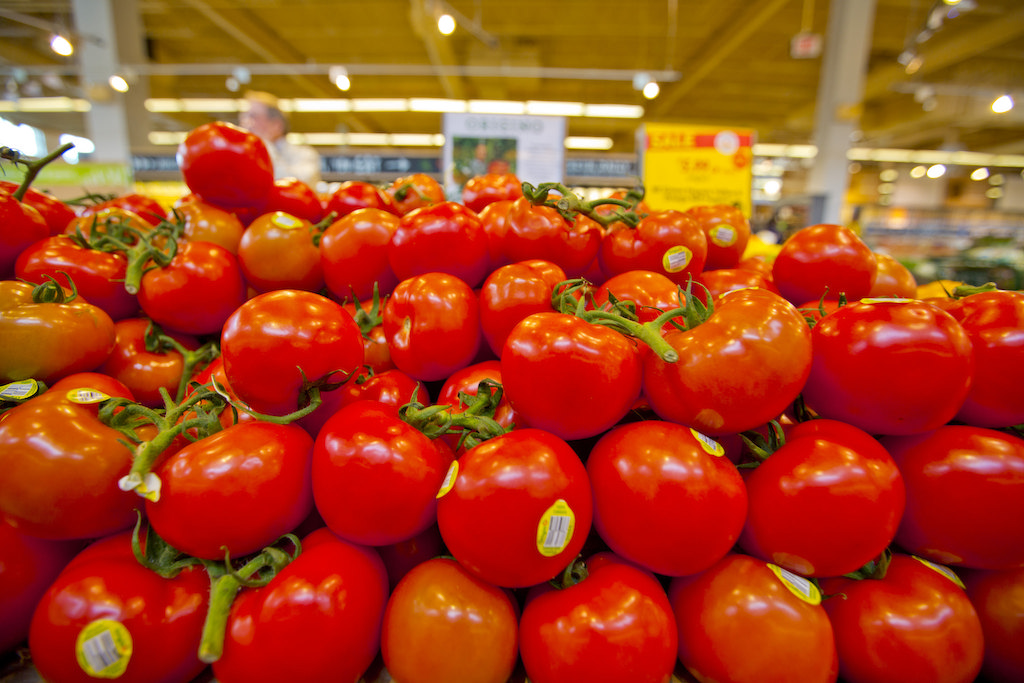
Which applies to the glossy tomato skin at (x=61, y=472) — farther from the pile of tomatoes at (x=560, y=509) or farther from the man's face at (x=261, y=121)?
the man's face at (x=261, y=121)

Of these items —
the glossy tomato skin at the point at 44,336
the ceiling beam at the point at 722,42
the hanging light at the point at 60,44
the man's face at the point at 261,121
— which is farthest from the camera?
the ceiling beam at the point at 722,42

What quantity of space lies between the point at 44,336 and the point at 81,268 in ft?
1.02

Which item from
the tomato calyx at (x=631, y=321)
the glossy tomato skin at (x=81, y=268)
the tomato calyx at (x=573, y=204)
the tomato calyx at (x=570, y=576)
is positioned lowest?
the tomato calyx at (x=570, y=576)

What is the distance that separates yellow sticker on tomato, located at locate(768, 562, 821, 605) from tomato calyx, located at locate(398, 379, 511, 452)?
0.52 m

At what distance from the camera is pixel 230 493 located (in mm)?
785

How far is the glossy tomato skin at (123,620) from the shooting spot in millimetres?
744

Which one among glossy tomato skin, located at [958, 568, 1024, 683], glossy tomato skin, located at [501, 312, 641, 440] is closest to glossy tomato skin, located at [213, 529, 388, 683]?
glossy tomato skin, located at [501, 312, 641, 440]

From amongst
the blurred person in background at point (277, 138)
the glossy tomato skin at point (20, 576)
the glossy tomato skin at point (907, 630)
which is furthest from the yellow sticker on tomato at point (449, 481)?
the blurred person in background at point (277, 138)

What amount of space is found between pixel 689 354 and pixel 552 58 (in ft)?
42.0

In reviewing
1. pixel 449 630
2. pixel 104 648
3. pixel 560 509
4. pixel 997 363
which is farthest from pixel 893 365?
pixel 104 648

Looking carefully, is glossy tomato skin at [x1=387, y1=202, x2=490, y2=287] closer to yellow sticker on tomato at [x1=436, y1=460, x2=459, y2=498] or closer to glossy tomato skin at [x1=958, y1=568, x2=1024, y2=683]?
yellow sticker on tomato at [x1=436, y1=460, x2=459, y2=498]

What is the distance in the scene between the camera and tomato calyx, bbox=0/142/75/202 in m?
1.34

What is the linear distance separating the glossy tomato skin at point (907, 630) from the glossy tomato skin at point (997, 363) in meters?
0.34

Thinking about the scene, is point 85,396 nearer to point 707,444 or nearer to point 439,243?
point 439,243
